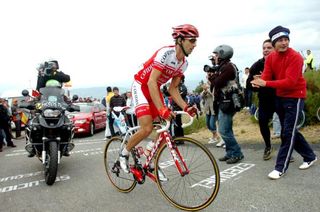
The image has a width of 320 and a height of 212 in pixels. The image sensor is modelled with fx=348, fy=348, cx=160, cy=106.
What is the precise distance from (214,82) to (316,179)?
2.49 metres

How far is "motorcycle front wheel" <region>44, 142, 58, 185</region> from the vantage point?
18.6ft

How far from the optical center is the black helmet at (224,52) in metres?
6.45

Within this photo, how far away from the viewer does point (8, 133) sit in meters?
12.5

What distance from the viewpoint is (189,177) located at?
174 inches

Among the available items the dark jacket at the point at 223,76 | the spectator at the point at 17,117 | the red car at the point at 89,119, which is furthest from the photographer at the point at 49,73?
the spectator at the point at 17,117

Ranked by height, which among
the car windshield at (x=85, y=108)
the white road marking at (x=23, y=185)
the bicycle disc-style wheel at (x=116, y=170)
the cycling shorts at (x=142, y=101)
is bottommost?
the car windshield at (x=85, y=108)

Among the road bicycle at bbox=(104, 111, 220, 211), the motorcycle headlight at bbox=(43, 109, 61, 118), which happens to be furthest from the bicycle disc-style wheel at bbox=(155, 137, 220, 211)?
the motorcycle headlight at bbox=(43, 109, 61, 118)

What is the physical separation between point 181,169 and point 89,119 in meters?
12.3

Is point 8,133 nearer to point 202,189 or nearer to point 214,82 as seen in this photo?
point 214,82

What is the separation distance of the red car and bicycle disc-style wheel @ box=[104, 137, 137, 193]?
9236 mm

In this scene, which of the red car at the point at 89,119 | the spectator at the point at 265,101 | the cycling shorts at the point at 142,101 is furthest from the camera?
the red car at the point at 89,119

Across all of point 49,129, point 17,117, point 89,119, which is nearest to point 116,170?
point 49,129

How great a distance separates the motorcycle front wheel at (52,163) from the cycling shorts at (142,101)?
1.97 meters

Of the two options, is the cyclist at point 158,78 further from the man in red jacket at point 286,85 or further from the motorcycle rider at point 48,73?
the motorcycle rider at point 48,73
